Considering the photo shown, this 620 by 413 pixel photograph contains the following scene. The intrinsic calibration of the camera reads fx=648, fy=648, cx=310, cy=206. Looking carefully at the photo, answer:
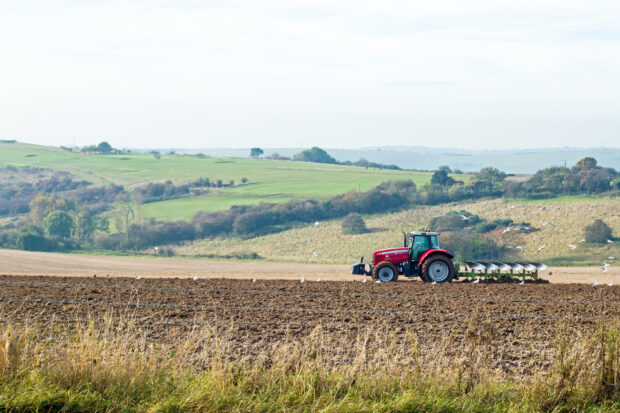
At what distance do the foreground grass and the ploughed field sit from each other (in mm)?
373

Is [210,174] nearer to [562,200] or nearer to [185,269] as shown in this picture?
[562,200]

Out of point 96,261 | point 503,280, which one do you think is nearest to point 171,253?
point 96,261

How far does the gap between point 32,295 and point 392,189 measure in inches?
2065

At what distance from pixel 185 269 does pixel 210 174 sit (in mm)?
62117

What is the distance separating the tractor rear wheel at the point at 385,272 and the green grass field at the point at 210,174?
45.4 metres

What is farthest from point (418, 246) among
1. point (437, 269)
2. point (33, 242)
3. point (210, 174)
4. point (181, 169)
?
point (181, 169)

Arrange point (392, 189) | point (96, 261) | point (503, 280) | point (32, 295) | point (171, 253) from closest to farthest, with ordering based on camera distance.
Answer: point (32, 295) < point (503, 280) < point (96, 261) < point (171, 253) < point (392, 189)

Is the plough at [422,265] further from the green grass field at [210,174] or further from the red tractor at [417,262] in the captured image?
the green grass field at [210,174]

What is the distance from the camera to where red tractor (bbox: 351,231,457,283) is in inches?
880

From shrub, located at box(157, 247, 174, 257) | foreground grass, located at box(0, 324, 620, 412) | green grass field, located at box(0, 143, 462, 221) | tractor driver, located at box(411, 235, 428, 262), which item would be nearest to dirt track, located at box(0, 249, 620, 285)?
tractor driver, located at box(411, 235, 428, 262)

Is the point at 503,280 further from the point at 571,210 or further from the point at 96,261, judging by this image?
the point at 571,210

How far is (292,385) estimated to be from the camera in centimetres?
823

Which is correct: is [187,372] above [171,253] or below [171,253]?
above

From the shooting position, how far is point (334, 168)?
105500mm
